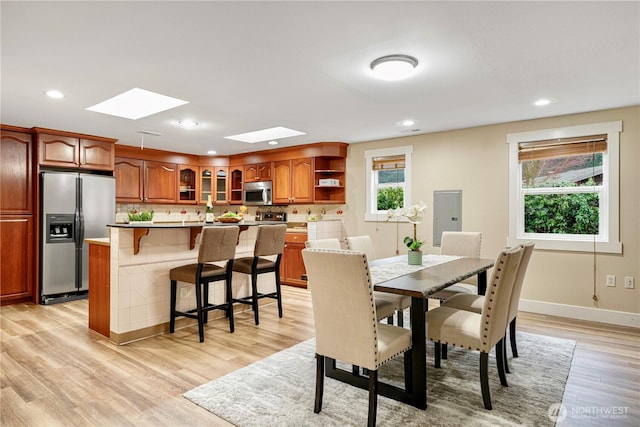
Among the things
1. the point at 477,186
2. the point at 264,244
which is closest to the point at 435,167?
the point at 477,186

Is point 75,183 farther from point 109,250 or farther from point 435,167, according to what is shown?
point 435,167

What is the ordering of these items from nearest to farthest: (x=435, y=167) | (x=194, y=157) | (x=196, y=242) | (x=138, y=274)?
(x=138, y=274) → (x=196, y=242) → (x=435, y=167) → (x=194, y=157)

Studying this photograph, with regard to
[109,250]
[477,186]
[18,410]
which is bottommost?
[18,410]

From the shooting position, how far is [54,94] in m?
3.41

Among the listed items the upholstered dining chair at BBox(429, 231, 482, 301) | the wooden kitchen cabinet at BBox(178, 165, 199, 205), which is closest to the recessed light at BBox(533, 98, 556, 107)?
the upholstered dining chair at BBox(429, 231, 482, 301)

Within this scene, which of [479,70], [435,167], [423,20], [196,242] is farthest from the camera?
[435,167]

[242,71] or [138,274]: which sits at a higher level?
[242,71]

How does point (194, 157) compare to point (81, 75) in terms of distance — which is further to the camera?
point (194, 157)

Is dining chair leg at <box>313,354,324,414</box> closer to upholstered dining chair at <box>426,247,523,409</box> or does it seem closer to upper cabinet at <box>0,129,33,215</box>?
upholstered dining chair at <box>426,247,523,409</box>

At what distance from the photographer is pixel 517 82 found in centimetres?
315

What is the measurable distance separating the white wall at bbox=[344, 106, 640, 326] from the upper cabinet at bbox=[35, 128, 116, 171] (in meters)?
3.64

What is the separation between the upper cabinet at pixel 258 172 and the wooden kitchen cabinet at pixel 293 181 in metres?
0.20

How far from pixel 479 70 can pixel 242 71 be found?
1833mm

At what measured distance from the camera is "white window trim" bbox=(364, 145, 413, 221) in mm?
5438
